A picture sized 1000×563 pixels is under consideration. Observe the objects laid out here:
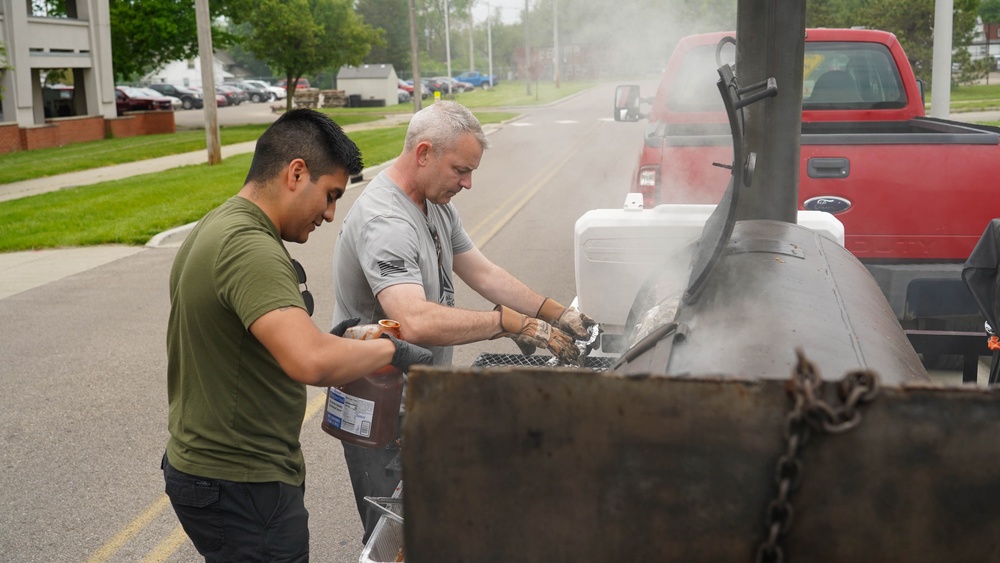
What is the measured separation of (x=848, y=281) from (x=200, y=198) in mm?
13656

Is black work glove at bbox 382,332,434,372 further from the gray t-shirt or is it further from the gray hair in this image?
the gray hair

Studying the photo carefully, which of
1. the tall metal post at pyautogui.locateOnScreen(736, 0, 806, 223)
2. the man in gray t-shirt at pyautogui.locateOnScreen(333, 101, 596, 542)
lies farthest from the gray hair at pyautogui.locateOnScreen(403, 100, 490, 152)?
the tall metal post at pyautogui.locateOnScreen(736, 0, 806, 223)

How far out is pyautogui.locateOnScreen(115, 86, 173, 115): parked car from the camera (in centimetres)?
4116

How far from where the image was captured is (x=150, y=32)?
31.9 metres

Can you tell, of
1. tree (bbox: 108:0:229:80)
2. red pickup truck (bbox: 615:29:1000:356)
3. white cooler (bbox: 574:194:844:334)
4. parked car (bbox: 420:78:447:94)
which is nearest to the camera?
white cooler (bbox: 574:194:844:334)

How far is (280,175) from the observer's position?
2697 millimetres

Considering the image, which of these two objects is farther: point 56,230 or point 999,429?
point 56,230

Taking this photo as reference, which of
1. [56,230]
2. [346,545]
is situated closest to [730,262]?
[346,545]

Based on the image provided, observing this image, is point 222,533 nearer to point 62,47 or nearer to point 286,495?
point 286,495

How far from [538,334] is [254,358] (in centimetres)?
107

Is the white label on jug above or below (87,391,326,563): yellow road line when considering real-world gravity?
above

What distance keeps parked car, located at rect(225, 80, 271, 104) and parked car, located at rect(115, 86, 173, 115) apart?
49.8 feet

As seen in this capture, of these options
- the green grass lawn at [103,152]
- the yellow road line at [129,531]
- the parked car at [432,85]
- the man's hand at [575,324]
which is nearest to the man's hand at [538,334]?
the man's hand at [575,324]

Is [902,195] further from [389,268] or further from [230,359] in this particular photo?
[230,359]
